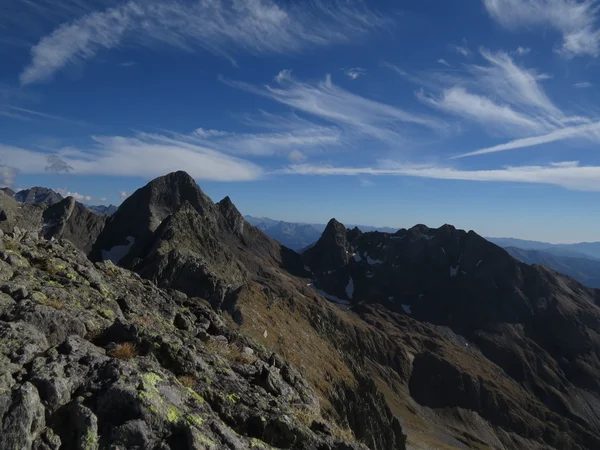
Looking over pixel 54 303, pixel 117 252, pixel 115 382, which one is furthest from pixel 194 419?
pixel 117 252

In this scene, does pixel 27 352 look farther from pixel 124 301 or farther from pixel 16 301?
pixel 124 301

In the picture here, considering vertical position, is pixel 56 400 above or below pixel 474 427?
above

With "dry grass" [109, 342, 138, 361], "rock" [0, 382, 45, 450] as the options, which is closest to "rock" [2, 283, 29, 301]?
"dry grass" [109, 342, 138, 361]

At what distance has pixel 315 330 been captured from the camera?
141 m

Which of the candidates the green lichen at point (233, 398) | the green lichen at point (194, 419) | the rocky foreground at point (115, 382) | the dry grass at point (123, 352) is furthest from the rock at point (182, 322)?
the green lichen at point (194, 419)

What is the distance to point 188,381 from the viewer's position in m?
14.8

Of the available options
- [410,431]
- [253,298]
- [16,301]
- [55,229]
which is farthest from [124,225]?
[16,301]

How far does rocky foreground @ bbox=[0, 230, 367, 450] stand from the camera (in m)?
10.9

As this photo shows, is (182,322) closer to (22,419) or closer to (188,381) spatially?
(188,381)

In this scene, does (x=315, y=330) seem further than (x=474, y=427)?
No

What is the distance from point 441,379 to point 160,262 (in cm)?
15451

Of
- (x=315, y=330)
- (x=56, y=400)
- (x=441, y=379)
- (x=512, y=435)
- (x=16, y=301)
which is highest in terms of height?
(x=16, y=301)

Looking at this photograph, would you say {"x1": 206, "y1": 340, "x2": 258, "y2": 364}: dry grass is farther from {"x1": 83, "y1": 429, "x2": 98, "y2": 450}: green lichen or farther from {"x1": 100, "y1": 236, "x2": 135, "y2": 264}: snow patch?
{"x1": 100, "y1": 236, "x2": 135, "y2": 264}: snow patch

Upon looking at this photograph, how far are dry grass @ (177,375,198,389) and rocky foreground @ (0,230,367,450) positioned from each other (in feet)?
0.14
